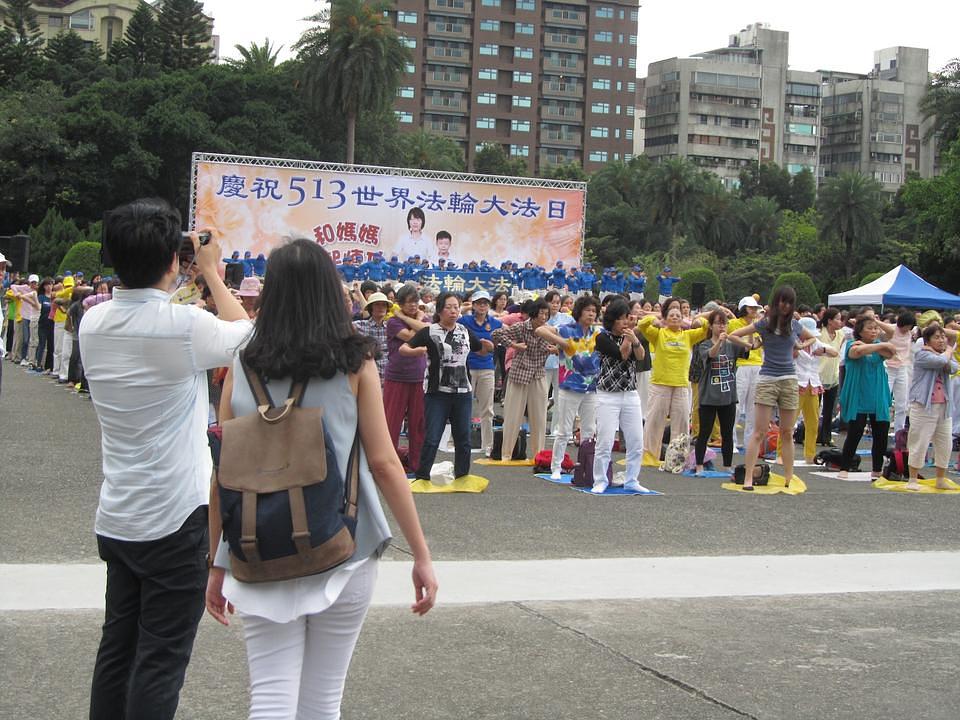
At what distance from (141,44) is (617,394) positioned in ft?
256

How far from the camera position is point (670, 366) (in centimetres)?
1269

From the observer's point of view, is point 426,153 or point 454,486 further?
point 426,153

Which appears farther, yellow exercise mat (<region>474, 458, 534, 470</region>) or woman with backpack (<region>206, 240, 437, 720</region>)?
yellow exercise mat (<region>474, 458, 534, 470</region>)

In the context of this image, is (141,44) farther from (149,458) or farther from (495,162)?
(149,458)

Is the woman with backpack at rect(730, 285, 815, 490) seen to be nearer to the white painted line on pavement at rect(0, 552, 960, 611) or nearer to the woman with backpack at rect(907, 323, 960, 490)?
the woman with backpack at rect(907, 323, 960, 490)

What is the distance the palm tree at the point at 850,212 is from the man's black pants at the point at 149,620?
259 ft

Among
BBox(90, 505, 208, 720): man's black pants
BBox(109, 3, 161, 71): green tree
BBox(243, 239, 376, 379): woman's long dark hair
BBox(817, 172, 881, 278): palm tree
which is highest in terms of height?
BBox(109, 3, 161, 71): green tree

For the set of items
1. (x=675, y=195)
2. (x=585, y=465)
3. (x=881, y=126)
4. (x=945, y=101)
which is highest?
(x=881, y=126)

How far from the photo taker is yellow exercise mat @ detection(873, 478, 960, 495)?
12.0 metres

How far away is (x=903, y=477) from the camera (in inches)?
490

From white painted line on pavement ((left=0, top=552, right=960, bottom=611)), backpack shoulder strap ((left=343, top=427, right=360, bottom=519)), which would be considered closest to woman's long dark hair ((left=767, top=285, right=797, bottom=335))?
white painted line on pavement ((left=0, top=552, right=960, bottom=611))

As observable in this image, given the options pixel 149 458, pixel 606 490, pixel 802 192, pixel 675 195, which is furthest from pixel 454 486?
pixel 802 192

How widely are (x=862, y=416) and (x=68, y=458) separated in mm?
8324

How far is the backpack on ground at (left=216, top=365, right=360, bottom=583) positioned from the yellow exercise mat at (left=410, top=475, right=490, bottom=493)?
7.47 m
